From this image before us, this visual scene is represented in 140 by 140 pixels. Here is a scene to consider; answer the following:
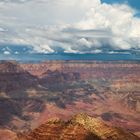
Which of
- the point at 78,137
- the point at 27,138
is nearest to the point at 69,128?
the point at 78,137

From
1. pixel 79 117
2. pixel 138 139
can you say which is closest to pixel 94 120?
pixel 79 117

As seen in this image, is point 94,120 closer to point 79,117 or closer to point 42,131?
point 79,117

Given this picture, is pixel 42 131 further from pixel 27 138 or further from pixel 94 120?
pixel 94 120

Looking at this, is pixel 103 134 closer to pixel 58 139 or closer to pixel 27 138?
pixel 58 139

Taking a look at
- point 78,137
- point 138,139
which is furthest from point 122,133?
point 78,137
